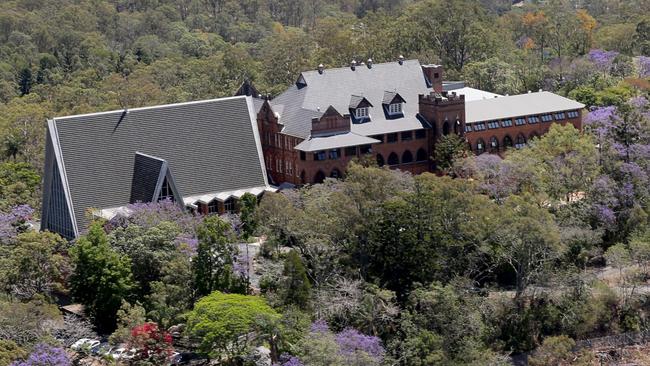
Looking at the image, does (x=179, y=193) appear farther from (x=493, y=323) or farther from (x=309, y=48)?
(x=309, y=48)

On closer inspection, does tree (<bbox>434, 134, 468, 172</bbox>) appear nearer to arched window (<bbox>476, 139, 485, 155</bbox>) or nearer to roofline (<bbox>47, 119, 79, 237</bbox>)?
arched window (<bbox>476, 139, 485, 155</bbox>)

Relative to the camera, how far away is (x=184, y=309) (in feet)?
174

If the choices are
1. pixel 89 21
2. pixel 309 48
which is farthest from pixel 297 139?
pixel 89 21

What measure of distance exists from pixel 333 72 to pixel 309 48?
29.9 meters

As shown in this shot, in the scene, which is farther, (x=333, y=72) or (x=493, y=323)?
(x=333, y=72)

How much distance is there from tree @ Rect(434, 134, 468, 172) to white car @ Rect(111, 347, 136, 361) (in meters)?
25.1

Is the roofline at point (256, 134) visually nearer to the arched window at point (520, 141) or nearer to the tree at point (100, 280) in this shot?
the tree at point (100, 280)

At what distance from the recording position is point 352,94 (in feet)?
230

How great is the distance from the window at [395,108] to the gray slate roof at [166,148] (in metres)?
8.13

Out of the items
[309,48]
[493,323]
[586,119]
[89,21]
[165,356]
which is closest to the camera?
[165,356]

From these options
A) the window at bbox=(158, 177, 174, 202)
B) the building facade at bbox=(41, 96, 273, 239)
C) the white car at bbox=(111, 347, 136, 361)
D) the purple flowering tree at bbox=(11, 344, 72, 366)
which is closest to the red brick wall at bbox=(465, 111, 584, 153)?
the building facade at bbox=(41, 96, 273, 239)

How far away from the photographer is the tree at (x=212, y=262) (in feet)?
177

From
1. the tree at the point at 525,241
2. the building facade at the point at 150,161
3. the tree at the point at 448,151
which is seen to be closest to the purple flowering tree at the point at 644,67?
the tree at the point at 448,151

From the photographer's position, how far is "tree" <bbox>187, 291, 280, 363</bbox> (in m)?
49.6
